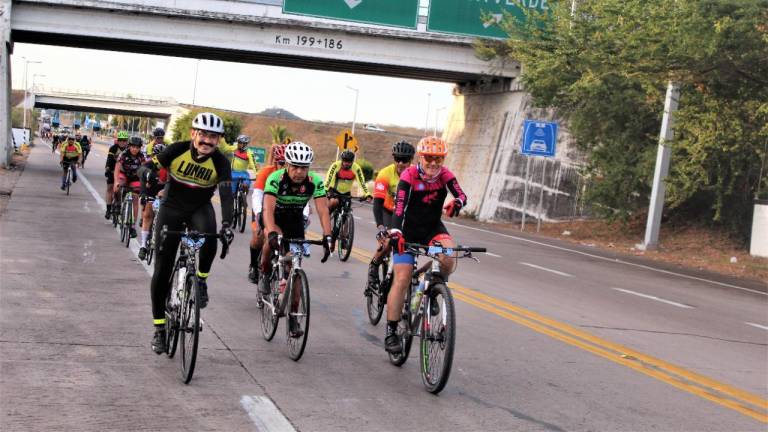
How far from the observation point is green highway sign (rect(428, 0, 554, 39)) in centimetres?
3444

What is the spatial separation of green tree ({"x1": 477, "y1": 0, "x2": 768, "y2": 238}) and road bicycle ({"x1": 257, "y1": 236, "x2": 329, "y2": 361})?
13851mm

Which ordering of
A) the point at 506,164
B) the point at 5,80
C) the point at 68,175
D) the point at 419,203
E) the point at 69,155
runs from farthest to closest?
1. the point at 5,80
2. the point at 506,164
3. the point at 68,175
4. the point at 69,155
5. the point at 419,203

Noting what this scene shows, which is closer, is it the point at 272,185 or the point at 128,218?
the point at 272,185

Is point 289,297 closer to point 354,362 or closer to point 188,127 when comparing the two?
point 354,362

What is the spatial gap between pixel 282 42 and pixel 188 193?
28.3 meters

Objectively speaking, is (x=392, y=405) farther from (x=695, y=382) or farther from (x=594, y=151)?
(x=594, y=151)

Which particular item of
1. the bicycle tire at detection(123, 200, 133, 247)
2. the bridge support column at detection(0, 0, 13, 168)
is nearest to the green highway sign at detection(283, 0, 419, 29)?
the bridge support column at detection(0, 0, 13, 168)

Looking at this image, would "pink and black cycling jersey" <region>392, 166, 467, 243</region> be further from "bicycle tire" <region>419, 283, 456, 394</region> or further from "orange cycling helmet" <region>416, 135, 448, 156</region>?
"bicycle tire" <region>419, 283, 456, 394</region>

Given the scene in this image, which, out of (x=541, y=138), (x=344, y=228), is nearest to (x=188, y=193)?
(x=344, y=228)

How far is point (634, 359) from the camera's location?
907cm

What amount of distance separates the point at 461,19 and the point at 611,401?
28930mm

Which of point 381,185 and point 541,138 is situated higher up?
point 541,138

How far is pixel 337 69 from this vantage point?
40719 millimetres

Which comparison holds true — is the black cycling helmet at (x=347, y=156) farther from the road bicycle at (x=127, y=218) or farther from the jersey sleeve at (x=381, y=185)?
the jersey sleeve at (x=381, y=185)
